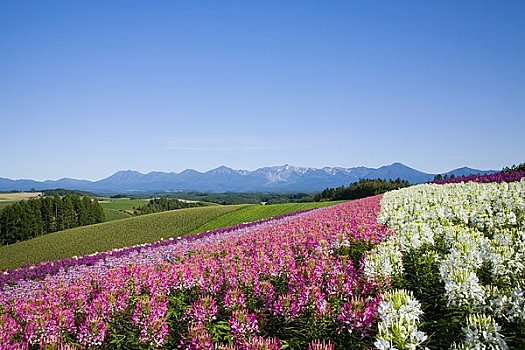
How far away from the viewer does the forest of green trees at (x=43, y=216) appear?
67331mm

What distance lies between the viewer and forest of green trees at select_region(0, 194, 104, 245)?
67.3 meters

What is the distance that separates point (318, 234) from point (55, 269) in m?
9.60

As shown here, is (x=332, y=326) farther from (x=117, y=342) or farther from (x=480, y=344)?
(x=117, y=342)

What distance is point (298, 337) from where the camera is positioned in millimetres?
4781

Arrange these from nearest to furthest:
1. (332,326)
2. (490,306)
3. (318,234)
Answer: (490,306)
(332,326)
(318,234)

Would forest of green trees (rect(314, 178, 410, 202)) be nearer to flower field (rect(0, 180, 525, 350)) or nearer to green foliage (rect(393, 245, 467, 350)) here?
flower field (rect(0, 180, 525, 350))

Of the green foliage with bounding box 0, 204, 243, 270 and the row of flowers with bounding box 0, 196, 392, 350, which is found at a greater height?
the row of flowers with bounding box 0, 196, 392, 350

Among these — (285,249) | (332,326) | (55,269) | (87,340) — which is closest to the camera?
(332,326)

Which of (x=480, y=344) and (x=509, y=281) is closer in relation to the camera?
(x=480, y=344)

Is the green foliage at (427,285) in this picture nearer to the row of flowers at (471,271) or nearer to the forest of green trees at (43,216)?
the row of flowers at (471,271)

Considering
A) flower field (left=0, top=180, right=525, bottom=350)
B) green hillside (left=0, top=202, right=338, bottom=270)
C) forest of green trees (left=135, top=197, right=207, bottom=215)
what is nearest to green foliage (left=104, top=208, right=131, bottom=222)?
forest of green trees (left=135, top=197, right=207, bottom=215)

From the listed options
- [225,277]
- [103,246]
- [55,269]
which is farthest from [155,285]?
[103,246]

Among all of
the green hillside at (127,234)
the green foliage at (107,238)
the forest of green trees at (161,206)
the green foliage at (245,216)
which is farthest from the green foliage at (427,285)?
the forest of green trees at (161,206)

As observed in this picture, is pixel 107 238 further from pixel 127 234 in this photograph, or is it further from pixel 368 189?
pixel 368 189
